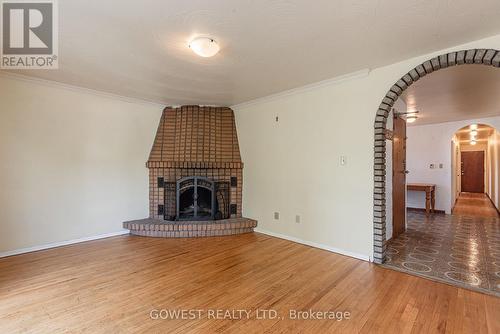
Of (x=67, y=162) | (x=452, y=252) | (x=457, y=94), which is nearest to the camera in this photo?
(x=452, y=252)

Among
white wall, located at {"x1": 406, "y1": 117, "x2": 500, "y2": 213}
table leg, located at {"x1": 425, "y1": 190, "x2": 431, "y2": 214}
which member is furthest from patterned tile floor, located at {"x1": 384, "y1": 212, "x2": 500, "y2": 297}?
white wall, located at {"x1": 406, "y1": 117, "x2": 500, "y2": 213}

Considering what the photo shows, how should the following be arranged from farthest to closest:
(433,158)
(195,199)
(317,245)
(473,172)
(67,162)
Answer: (473,172)
(433,158)
(195,199)
(67,162)
(317,245)

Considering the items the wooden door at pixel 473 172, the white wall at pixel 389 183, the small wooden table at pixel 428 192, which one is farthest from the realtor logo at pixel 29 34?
the wooden door at pixel 473 172

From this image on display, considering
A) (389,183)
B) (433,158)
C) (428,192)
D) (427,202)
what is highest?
(433,158)

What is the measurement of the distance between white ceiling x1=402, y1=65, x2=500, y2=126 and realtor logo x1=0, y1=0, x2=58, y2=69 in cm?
408

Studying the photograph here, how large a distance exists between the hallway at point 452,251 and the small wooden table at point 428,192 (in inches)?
24.5

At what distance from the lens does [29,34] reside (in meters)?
2.24

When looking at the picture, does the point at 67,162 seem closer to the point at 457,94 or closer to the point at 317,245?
the point at 317,245

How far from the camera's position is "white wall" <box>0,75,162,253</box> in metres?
3.16

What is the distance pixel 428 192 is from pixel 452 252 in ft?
10.1

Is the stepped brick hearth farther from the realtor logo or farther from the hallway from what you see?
the hallway

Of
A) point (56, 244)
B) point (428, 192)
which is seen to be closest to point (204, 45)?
point (56, 244)

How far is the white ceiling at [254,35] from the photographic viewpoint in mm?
1841

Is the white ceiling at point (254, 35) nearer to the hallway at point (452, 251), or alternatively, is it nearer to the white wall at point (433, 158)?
the hallway at point (452, 251)
